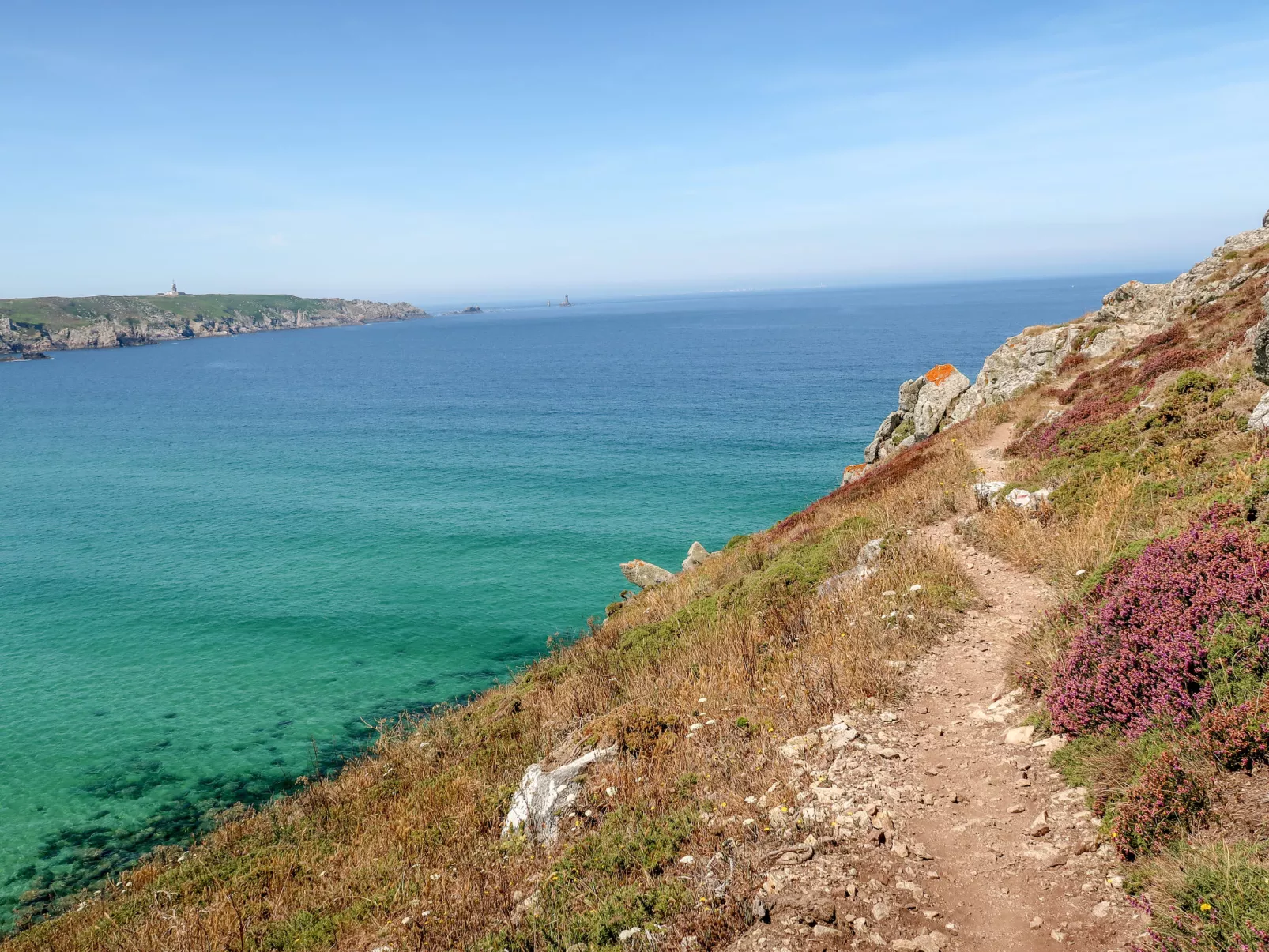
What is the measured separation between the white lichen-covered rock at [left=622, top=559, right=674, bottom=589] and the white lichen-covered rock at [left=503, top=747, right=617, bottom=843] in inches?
825

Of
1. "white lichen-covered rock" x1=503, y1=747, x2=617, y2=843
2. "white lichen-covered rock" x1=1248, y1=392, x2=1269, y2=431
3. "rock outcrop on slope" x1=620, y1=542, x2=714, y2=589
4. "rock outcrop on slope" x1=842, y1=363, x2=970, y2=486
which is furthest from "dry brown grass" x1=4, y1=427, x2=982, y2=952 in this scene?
"rock outcrop on slope" x1=842, y1=363, x2=970, y2=486

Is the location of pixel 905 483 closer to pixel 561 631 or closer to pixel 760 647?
pixel 760 647

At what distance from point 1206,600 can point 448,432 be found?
75.8 meters

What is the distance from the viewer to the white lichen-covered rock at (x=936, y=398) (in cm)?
3791

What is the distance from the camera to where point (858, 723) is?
8656 millimetres

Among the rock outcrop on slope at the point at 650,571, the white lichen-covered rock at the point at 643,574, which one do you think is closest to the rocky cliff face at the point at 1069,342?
the rock outcrop on slope at the point at 650,571

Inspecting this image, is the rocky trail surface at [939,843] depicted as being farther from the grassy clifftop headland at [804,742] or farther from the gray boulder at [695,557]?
the gray boulder at [695,557]

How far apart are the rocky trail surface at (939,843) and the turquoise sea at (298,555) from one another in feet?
61.3

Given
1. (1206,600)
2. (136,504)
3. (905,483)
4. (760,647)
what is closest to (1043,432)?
(905,483)

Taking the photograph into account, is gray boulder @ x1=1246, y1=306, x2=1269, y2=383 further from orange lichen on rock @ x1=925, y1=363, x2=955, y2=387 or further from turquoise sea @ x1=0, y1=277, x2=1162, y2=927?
orange lichen on rock @ x1=925, y1=363, x2=955, y2=387

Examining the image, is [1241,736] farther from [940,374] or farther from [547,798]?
[940,374]

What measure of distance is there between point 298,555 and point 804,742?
1539 inches

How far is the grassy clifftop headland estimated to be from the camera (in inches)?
230

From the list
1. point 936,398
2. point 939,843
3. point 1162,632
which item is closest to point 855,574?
point 1162,632
